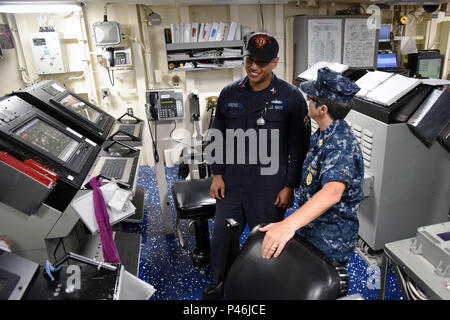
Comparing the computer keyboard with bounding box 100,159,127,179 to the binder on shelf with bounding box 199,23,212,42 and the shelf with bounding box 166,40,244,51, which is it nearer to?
the shelf with bounding box 166,40,244,51

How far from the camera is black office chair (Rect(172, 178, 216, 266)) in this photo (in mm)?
2115

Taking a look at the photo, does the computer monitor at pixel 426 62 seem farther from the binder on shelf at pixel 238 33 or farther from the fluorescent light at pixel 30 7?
the fluorescent light at pixel 30 7

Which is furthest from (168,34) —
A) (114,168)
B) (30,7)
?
(114,168)

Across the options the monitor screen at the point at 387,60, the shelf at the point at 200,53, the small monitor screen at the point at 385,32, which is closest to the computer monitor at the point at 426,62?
the monitor screen at the point at 387,60

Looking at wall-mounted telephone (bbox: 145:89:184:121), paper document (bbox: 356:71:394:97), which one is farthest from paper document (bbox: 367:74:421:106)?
wall-mounted telephone (bbox: 145:89:184:121)

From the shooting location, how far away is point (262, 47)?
1.67 metres

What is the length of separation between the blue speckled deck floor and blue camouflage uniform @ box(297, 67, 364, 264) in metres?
0.83

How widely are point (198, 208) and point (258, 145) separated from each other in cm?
62

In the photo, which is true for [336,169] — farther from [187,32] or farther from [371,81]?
[187,32]
